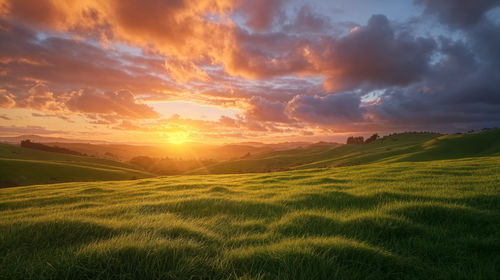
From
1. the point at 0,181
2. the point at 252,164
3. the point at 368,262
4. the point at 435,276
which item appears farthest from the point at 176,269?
the point at 252,164

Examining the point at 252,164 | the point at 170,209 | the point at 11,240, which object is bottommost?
the point at 252,164

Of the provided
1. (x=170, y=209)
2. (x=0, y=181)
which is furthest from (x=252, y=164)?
(x=170, y=209)

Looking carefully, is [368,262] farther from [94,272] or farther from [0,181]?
[0,181]

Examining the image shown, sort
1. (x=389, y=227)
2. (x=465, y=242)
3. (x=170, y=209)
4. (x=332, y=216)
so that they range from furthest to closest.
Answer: (x=170, y=209), (x=332, y=216), (x=389, y=227), (x=465, y=242)

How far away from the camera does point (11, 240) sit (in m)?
3.90

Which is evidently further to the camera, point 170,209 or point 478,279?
point 170,209

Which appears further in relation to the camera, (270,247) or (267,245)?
(267,245)

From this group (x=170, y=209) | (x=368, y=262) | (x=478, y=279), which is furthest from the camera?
(x=170, y=209)

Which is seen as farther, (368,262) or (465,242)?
(465,242)

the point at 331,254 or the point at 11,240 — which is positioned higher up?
the point at 11,240

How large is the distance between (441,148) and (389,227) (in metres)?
79.5

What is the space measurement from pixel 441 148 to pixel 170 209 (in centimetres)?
8143

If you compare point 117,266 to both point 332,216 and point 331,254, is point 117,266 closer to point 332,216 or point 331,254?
point 331,254

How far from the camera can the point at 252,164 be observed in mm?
123062
